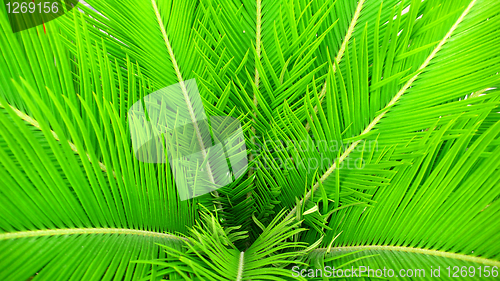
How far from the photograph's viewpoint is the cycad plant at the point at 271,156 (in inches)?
16.6

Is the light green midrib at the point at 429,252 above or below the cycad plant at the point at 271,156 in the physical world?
below

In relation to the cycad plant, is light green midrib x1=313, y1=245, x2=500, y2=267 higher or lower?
lower

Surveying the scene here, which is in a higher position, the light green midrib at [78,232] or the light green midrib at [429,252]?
the light green midrib at [78,232]

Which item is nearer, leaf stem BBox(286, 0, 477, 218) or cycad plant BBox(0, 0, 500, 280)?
cycad plant BBox(0, 0, 500, 280)

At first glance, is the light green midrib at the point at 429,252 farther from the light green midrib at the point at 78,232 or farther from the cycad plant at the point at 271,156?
the light green midrib at the point at 78,232

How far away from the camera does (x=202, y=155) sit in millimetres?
721

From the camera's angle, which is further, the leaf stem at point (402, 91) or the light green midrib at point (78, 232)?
the leaf stem at point (402, 91)

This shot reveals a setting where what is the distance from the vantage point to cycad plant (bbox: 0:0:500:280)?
0.42 metres

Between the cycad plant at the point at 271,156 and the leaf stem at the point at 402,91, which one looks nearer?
the cycad plant at the point at 271,156

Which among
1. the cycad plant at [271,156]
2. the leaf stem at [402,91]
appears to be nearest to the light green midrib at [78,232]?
the cycad plant at [271,156]

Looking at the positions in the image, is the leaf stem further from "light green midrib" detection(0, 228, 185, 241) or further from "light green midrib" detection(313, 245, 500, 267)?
"light green midrib" detection(0, 228, 185, 241)

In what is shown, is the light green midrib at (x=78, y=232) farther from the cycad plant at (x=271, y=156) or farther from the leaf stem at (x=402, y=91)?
the leaf stem at (x=402, y=91)

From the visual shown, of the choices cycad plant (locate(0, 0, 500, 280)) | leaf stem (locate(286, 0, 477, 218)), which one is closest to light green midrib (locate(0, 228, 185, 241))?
cycad plant (locate(0, 0, 500, 280))

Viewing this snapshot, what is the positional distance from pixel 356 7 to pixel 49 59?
2.25 feet
